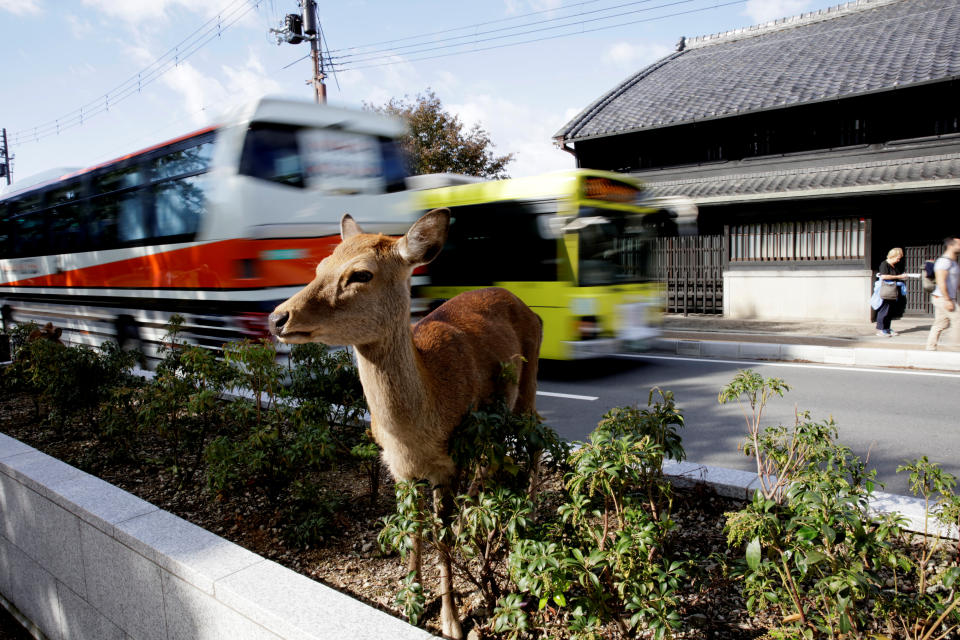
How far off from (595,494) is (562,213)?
240 inches

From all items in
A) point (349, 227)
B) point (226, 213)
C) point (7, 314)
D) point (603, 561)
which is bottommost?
point (603, 561)

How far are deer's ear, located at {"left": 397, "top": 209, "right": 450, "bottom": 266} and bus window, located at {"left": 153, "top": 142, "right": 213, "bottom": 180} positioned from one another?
6.63 meters

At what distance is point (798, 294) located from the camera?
14820 millimetres

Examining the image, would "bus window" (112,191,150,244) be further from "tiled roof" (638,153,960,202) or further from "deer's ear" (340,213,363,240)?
"tiled roof" (638,153,960,202)

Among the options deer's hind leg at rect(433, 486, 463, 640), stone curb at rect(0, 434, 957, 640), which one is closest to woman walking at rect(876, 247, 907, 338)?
stone curb at rect(0, 434, 957, 640)

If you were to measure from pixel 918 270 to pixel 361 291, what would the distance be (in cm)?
1545

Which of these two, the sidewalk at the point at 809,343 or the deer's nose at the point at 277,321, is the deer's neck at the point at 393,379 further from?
Answer: the sidewalk at the point at 809,343

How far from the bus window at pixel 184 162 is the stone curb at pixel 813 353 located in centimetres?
833

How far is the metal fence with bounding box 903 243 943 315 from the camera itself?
13.4m

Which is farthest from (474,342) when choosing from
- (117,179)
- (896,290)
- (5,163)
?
(5,163)

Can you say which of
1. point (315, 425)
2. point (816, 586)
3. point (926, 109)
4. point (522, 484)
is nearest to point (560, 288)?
point (315, 425)

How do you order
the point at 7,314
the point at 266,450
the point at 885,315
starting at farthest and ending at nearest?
the point at 7,314 → the point at 885,315 → the point at 266,450

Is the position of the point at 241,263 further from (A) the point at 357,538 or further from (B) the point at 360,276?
(B) the point at 360,276

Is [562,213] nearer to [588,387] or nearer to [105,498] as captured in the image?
[588,387]
